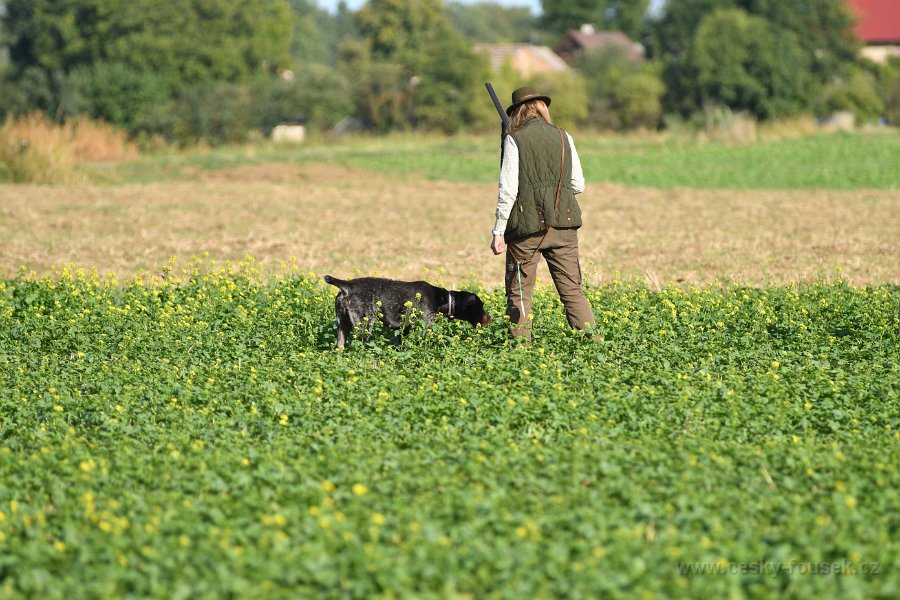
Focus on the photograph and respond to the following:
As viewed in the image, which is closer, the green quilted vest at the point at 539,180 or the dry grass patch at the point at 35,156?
the green quilted vest at the point at 539,180

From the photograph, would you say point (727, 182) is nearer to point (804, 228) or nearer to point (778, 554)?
point (804, 228)

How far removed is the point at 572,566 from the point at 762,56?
60.2 m

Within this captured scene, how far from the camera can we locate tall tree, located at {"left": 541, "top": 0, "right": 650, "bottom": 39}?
110 meters

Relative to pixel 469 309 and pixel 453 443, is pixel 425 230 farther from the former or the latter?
pixel 453 443

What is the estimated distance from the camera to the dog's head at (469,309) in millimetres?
10297

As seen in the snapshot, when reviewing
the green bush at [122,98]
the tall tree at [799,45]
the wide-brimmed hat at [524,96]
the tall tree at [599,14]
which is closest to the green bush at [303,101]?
the green bush at [122,98]

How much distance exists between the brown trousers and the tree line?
143ft

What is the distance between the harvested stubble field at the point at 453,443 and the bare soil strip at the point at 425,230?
0.89 metres

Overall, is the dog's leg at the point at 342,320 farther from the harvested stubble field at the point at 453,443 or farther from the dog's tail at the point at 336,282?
the harvested stubble field at the point at 453,443

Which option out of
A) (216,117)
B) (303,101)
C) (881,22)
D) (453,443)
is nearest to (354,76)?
(303,101)

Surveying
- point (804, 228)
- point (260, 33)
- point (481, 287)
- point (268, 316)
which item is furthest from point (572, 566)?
point (260, 33)

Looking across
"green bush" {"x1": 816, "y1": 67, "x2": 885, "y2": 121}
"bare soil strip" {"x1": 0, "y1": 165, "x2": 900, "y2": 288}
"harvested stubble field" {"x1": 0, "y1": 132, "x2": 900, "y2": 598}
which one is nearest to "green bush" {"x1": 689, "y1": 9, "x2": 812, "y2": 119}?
"green bush" {"x1": 816, "y1": 67, "x2": 885, "y2": 121}

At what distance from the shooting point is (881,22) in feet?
273

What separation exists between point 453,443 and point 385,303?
122 inches
